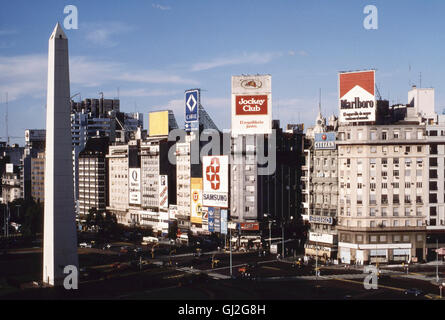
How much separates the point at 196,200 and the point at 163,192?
38.8ft

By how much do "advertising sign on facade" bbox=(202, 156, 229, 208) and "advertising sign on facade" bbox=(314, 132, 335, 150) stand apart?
59.6 feet

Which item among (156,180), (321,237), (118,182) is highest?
(156,180)

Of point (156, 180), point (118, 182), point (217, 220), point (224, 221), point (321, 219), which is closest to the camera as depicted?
point (321, 219)

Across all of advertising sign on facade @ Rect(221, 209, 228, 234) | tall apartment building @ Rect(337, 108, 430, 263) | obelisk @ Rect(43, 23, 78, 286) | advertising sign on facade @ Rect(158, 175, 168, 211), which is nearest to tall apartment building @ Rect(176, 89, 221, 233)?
advertising sign on facade @ Rect(158, 175, 168, 211)

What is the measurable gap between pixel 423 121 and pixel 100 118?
4611 inches

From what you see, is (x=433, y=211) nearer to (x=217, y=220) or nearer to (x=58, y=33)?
(x=217, y=220)

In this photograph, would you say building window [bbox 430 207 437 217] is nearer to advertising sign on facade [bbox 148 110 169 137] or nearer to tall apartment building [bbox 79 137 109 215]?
advertising sign on facade [bbox 148 110 169 137]

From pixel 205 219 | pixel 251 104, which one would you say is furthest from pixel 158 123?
pixel 251 104

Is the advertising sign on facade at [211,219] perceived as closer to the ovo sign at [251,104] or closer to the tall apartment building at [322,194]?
the tall apartment building at [322,194]

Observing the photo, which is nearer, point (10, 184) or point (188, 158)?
point (188, 158)

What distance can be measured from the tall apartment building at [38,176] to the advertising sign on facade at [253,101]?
85.8m

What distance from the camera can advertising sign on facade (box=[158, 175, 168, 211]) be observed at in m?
121

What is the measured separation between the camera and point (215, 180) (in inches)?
4156
